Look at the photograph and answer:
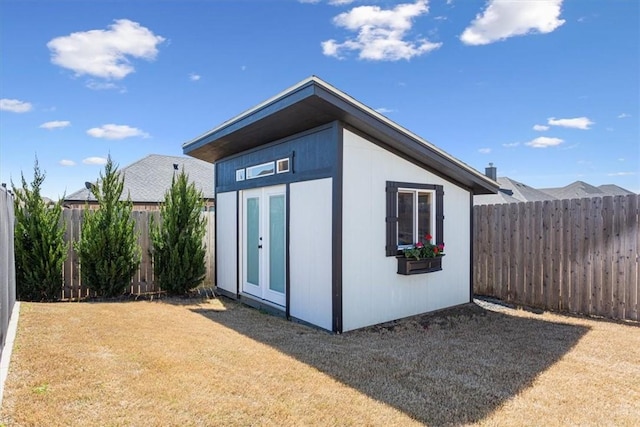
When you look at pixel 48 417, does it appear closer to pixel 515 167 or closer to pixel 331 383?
pixel 331 383

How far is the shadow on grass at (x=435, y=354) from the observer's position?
9.73 feet

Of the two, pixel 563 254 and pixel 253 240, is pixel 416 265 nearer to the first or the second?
pixel 563 254

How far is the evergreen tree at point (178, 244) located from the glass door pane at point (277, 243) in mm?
2037

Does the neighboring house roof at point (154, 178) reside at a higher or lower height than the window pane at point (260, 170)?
higher

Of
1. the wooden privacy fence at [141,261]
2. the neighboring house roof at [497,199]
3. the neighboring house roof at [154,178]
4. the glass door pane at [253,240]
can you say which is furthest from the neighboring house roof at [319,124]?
the neighboring house roof at [154,178]

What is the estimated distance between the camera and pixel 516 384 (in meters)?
3.28

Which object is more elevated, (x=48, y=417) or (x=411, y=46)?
(x=411, y=46)

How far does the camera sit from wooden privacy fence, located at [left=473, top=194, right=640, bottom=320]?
5.53 m

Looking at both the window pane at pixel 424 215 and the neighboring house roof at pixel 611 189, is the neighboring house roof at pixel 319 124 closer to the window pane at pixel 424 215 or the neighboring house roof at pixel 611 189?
the window pane at pixel 424 215

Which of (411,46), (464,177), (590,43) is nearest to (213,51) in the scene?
(411,46)

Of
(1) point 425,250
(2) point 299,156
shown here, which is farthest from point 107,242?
(1) point 425,250

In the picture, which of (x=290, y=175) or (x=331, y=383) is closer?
(x=331, y=383)

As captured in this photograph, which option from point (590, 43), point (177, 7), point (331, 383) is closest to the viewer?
point (331, 383)

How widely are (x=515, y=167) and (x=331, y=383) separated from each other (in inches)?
693
